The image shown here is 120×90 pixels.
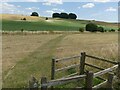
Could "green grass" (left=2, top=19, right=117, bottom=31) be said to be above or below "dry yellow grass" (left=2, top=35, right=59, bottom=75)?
above

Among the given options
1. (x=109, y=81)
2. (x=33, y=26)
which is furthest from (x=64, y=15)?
(x=109, y=81)

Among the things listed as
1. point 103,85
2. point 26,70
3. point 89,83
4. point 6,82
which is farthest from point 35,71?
point 89,83

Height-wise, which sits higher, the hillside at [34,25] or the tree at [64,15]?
the tree at [64,15]

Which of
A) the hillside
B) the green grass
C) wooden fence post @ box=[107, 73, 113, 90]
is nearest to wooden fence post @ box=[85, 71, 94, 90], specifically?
wooden fence post @ box=[107, 73, 113, 90]

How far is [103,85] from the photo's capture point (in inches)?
329

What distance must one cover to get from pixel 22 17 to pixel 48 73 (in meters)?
94.9

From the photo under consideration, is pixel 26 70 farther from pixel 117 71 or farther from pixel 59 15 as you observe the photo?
pixel 59 15

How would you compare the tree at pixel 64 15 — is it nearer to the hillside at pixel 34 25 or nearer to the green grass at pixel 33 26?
the hillside at pixel 34 25

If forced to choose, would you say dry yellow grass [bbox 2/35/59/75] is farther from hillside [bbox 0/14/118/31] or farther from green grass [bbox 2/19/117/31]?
hillside [bbox 0/14/118/31]

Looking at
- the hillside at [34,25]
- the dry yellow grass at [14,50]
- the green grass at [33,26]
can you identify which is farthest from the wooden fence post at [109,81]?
the hillside at [34,25]

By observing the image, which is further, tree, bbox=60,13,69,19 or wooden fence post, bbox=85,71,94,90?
tree, bbox=60,13,69,19

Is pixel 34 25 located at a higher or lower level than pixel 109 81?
higher

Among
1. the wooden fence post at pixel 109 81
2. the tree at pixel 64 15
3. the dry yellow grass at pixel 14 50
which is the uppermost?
the tree at pixel 64 15

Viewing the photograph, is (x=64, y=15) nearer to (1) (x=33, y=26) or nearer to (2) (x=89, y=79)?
(1) (x=33, y=26)
